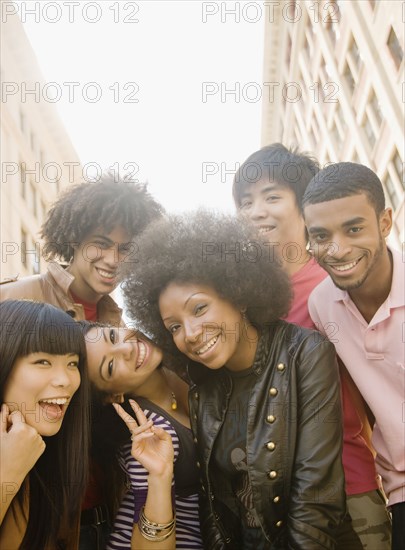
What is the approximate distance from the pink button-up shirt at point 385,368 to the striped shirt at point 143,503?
120 centimetres

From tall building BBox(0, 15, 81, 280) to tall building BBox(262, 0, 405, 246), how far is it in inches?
477

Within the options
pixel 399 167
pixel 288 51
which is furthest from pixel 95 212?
pixel 288 51

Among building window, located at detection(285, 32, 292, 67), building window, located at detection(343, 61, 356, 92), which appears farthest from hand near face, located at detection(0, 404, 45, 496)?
building window, located at detection(285, 32, 292, 67)

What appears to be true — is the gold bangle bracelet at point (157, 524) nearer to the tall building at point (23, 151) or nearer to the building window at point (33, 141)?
the tall building at point (23, 151)

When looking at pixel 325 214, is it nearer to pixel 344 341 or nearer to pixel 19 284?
pixel 344 341

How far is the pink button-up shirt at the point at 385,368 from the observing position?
3.39 metres

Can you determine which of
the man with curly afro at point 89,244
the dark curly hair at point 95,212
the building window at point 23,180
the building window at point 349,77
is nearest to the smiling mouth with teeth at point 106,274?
the man with curly afro at point 89,244

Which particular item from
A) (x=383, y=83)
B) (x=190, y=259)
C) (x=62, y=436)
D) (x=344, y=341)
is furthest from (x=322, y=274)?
(x=383, y=83)

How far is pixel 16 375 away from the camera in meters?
3.31

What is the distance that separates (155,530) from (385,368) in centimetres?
Result: 167

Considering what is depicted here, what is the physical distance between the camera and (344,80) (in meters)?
22.2

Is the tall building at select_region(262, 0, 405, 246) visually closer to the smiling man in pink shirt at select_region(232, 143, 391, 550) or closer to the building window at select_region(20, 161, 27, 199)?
the smiling man in pink shirt at select_region(232, 143, 391, 550)

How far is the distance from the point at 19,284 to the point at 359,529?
11.1 feet

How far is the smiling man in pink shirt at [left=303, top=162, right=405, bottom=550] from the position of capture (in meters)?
3.41
